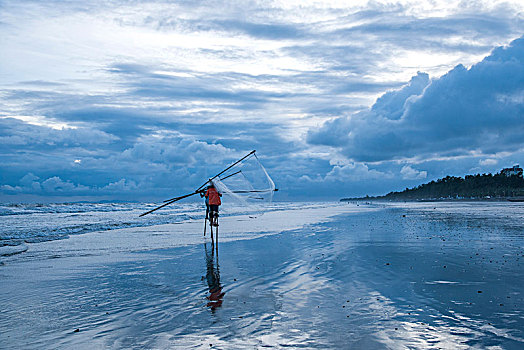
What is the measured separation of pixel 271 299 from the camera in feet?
31.4

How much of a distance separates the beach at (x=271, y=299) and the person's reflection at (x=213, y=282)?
0.06m

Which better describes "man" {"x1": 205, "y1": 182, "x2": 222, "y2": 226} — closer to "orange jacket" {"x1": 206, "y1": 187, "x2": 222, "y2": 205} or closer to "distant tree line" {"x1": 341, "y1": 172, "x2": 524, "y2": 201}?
"orange jacket" {"x1": 206, "y1": 187, "x2": 222, "y2": 205}

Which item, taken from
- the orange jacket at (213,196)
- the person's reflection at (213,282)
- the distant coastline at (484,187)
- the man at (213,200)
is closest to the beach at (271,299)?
the person's reflection at (213,282)

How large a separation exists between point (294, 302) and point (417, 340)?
10.2 feet

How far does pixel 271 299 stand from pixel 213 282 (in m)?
2.74

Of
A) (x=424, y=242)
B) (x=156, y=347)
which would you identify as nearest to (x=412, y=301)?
(x=156, y=347)

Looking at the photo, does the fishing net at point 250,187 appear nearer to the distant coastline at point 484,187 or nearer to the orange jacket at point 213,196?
the orange jacket at point 213,196

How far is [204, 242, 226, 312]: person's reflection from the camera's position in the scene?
945cm

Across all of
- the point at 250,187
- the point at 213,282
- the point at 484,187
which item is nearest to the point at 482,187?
the point at 484,187

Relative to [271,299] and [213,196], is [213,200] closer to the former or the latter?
[213,196]

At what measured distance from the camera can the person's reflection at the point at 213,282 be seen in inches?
372

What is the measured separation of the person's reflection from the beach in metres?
0.06

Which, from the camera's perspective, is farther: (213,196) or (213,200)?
(213,196)

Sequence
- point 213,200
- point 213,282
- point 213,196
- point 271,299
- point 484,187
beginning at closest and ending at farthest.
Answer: point 271,299 → point 213,282 → point 213,200 → point 213,196 → point 484,187
